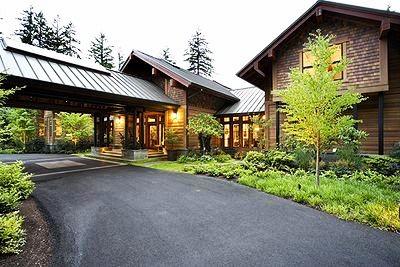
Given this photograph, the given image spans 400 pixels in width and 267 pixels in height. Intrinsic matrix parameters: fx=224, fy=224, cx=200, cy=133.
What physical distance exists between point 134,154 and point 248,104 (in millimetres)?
9728

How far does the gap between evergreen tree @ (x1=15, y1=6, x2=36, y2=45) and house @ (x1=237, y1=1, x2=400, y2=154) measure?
98.8 feet

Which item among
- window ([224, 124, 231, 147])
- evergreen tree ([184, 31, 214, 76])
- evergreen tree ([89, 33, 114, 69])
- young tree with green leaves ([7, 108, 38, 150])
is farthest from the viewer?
evergreen tree ([184, 31, 214, 76])

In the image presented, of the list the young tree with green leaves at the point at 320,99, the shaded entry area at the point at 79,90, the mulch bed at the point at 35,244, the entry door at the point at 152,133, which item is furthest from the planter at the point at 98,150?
the young tree with green leaves at the point at 320,99

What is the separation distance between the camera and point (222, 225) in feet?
14.7

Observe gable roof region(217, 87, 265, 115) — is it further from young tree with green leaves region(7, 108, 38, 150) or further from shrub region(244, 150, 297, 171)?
young tree with green leaves region(7, 108, 38, 150)

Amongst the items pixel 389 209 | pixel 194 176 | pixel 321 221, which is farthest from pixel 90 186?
pixel 389 209

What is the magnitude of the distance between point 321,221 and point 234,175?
460 centimetres

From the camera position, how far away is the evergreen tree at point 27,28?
90.6ft

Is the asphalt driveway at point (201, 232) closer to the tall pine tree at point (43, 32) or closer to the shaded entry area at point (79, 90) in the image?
the shaded entry area at point (79, 90)

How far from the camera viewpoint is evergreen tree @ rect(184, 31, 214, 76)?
118ft

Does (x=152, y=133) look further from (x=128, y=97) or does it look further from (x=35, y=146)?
(x=35, y=146)

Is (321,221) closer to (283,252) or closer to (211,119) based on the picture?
(283,252)

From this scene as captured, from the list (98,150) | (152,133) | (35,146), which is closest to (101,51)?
(35,146)

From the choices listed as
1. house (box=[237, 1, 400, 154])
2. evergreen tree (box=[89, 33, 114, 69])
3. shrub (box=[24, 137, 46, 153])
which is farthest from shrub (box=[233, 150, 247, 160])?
evergreen tree (box=[89, 33, 114, 69])
